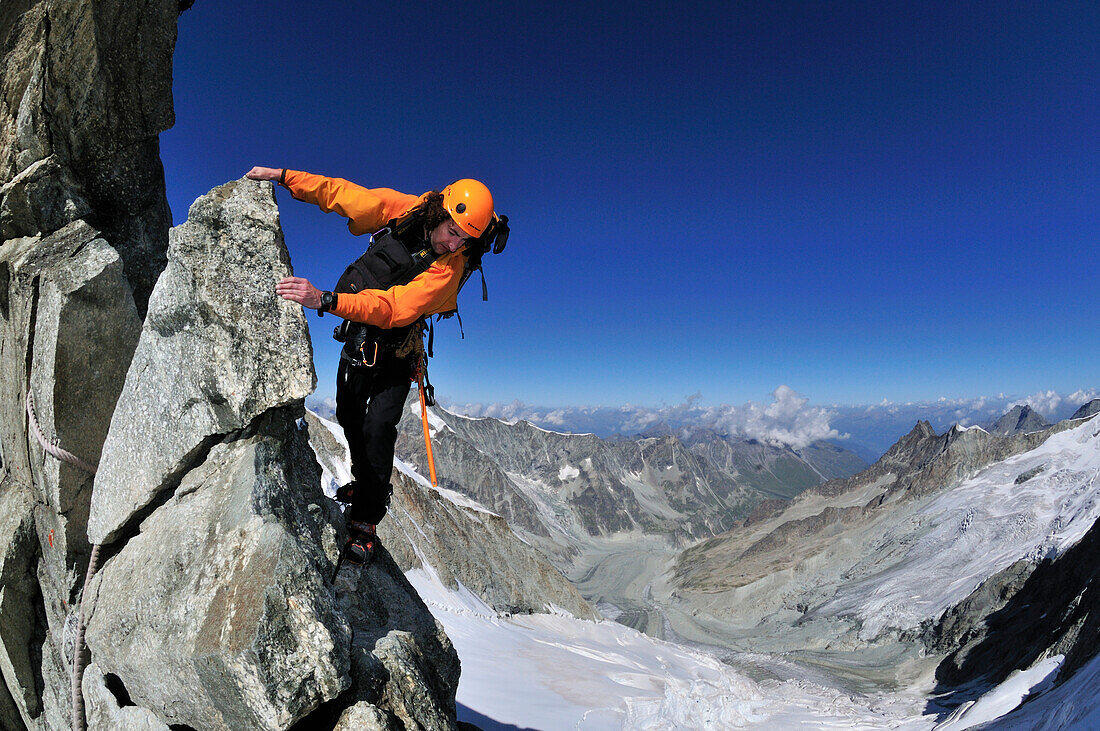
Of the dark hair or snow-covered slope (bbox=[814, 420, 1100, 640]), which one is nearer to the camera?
the dark hair

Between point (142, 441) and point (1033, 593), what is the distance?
117836mm

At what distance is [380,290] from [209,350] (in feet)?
7.44

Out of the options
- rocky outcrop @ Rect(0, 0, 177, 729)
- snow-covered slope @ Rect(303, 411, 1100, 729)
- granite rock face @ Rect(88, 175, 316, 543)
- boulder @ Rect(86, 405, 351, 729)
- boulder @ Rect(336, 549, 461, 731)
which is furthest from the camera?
snow-covered slope @ Rect(303, 411, 1100, 729)

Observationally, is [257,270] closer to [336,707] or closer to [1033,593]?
[336,707]

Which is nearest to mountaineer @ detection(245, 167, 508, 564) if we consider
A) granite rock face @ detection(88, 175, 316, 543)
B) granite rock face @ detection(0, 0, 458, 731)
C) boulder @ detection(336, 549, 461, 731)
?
granite rock face @ detection(0, 0, 458, 731)

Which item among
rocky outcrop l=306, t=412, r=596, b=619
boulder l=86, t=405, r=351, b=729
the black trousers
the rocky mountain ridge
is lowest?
the rocky mountain ridge

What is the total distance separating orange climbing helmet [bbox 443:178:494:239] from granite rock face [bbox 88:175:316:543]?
2344 millimetres

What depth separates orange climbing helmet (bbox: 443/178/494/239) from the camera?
22.3 ft

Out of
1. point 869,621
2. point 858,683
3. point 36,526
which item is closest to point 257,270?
point 36,526

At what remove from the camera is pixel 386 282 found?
724cm

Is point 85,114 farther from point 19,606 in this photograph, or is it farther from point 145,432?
point 19,606

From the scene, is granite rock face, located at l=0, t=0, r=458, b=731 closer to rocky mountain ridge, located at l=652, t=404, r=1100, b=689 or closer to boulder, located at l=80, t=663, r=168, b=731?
boulder, located at l=80, t=663, r=168, b=731

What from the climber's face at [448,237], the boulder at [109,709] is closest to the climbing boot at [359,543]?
the boulder at [109,709]

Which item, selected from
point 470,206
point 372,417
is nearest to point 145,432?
point 372,417
